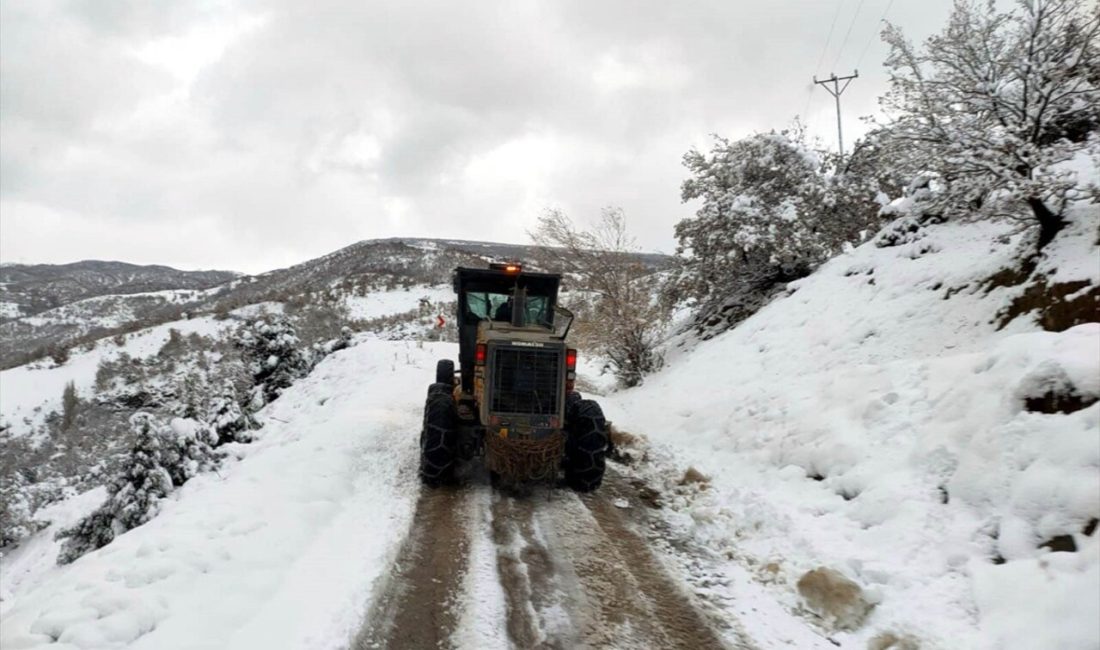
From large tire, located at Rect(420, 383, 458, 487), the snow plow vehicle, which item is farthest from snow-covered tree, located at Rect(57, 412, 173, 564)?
the snow plow vehicle

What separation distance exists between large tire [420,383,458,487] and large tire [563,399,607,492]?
150 centimetres

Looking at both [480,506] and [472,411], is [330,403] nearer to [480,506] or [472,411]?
[472,411]

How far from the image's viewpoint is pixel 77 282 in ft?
518

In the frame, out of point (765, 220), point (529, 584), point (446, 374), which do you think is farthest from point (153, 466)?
point (765, 220)

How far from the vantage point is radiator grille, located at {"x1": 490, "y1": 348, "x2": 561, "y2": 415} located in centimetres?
→ 734

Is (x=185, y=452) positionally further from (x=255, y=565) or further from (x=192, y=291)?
(x=192, y=291)

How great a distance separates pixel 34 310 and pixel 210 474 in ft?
508

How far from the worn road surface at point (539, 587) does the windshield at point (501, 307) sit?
2.65 metres

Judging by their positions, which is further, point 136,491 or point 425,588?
point 136,491

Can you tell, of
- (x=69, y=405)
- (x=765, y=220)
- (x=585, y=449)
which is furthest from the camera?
(x=69, y=405)

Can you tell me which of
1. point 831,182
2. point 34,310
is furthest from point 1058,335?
point 34,310

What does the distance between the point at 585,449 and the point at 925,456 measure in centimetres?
366

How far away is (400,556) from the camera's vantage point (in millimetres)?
5492

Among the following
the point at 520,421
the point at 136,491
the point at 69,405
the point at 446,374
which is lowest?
the point at 69,405
